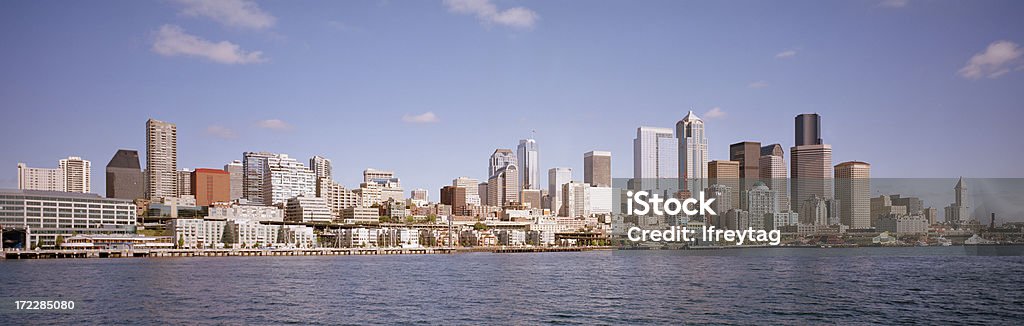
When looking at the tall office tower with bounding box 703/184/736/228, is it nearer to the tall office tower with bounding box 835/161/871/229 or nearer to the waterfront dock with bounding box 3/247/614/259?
the tall office tower with bounding box 835/161/871/229

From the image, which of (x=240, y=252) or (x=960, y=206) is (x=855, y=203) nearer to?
(x=960, y=206)

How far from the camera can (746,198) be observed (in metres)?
102

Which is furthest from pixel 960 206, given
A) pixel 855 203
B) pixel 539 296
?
pixel 539 296

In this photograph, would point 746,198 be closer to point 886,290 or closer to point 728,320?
point 886,290

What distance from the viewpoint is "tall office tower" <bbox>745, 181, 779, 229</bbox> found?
101m

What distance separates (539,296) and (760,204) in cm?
6337

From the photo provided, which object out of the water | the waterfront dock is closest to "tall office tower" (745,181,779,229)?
the water

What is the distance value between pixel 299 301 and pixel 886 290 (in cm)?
3146

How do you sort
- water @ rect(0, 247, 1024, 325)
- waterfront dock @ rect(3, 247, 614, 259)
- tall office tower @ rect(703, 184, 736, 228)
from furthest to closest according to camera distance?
waterfront dock @ rect(3, 247, 614, 259)
tall office tower @ rect(703, 184, 736, 228)
water @ rect(0, 247, 1024, 325)

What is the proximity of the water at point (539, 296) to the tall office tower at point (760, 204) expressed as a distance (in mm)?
31426

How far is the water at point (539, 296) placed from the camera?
37281mm

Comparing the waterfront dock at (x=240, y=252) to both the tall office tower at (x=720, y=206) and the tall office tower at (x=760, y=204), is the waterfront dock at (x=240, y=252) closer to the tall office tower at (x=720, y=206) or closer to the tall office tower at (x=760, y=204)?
the tall office tower at (x=720, y=206)

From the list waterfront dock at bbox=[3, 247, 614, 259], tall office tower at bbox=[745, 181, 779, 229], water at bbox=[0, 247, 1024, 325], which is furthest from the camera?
waterfront dock at bbox=[3, 247, 614, 259]

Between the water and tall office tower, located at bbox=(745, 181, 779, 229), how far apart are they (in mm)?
31426
